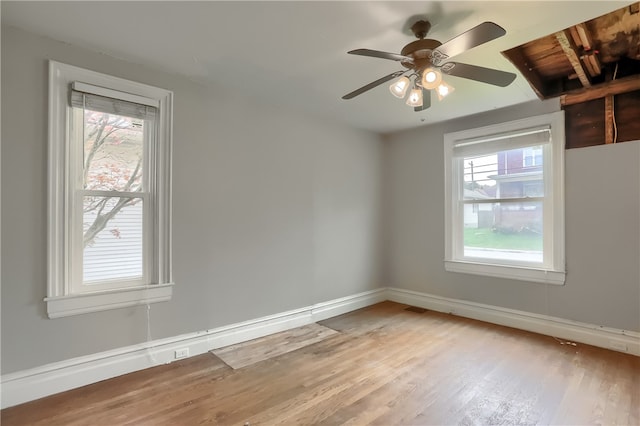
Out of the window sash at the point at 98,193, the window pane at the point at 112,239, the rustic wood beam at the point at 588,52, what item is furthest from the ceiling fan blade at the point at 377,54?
the window pane at the point at 112,239

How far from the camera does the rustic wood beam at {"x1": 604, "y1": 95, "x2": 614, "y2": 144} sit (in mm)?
3016

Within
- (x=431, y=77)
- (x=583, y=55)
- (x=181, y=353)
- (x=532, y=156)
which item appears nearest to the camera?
(x=431, y=77)

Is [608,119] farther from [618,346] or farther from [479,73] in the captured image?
[618,346]

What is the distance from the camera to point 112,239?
8.34 ft

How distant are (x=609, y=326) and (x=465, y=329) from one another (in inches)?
48.9

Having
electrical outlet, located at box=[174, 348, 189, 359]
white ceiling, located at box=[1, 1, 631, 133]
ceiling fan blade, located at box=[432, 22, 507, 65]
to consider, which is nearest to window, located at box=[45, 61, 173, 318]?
white ceiling, located at box=[1, 1, 631, 133]

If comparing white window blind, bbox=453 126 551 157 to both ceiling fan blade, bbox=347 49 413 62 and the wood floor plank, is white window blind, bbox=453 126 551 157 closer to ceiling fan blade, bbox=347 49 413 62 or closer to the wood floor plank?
ceiling fan blade, bbox=347 49 413 62

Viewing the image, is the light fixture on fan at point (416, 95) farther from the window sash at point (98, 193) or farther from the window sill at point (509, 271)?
the window sill at point (509, 271)

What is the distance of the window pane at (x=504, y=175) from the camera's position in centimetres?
351

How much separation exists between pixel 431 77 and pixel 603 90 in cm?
226

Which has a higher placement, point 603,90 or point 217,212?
point 603,90

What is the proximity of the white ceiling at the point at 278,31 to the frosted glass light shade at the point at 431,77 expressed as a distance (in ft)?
1.11

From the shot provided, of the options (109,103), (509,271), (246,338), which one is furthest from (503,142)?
(109,103)

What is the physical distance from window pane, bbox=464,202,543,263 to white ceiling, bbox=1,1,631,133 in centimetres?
136
